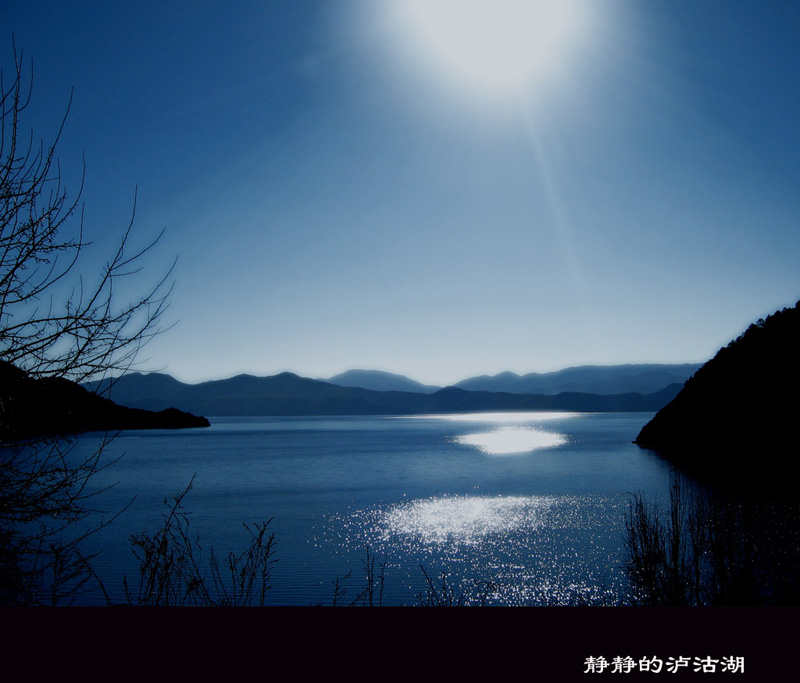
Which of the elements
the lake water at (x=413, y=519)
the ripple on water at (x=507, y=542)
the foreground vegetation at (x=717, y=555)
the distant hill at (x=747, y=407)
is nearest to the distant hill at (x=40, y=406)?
the lake water at (x=413, y=519)

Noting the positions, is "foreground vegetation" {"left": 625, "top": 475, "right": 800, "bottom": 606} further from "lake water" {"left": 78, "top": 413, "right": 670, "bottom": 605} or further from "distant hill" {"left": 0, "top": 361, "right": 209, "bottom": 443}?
"distant hill" {"left": 0, "top": 361, "right": 209, "bottom": 443}

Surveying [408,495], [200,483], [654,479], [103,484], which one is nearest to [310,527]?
[408,495]

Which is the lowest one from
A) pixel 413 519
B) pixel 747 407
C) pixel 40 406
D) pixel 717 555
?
pixel 413 519

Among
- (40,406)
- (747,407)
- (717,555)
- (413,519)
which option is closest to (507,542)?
(413,519)

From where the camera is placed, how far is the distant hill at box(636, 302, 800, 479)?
49000mm

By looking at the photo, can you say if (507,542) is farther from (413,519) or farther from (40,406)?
(40,406)

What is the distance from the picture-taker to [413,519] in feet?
97.7

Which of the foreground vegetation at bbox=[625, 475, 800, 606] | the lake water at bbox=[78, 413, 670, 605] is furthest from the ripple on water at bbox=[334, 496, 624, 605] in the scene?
the foreground vegetation at bbox=[625, 475, 800, 606]

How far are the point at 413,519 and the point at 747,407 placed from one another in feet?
154

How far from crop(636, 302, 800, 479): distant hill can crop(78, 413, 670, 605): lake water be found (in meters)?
8.14

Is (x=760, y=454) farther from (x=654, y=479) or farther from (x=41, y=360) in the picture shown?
(x=41, y=360)

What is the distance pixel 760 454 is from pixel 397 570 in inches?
1863

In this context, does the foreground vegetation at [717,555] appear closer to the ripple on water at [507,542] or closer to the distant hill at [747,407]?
the ripple on water at [507,542]

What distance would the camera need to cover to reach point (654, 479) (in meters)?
43.6
